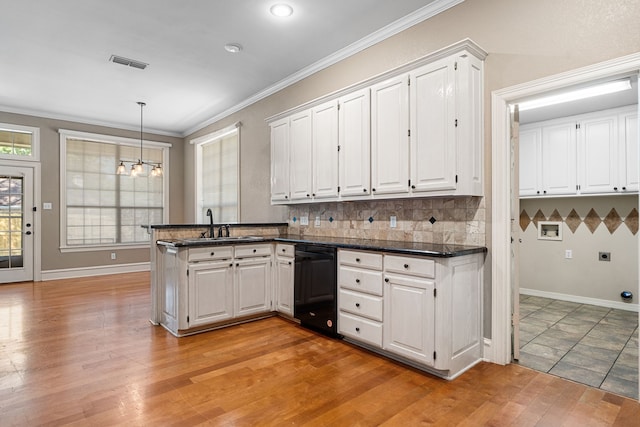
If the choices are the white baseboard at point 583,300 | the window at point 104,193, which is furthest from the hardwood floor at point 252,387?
the window at point 104,193

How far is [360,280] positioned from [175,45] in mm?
3230

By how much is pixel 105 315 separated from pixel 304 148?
301 centimetres

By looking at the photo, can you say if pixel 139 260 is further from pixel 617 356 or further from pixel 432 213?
pixel 617 356

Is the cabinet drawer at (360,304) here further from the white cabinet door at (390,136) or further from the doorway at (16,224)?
the doorway at (16,224)

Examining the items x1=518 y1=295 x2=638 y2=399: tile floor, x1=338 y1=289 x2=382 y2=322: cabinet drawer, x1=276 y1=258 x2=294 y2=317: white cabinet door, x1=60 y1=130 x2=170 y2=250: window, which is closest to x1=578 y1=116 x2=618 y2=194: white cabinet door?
x1=518 y1=295 x2=638 y2=399: tile floor

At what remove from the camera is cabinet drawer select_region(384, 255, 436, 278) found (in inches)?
97.8

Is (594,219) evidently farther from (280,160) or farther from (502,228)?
(280,160)

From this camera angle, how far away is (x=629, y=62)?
7.11ft

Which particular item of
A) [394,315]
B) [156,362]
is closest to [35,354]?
[156,362]

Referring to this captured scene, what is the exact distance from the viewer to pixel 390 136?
3.10 metres

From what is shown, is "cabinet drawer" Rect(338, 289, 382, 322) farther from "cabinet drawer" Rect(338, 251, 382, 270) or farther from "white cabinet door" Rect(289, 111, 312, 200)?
"white cabinet door" Rect(289, 111, 312, 200)

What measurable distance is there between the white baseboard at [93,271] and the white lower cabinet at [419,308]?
5.83 m

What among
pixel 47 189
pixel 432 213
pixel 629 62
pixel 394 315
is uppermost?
pixel 629 62

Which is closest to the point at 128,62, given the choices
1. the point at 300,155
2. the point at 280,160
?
the point at 280,160
